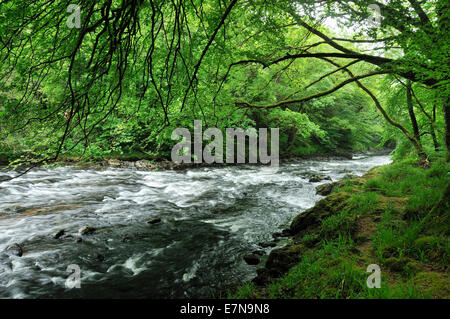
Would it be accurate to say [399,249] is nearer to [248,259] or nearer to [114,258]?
[248,259]

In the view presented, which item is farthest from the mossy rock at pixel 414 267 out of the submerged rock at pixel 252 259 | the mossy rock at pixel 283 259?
the submerged rock at pixel 252 259

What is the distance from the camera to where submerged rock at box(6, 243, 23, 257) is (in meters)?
4.75

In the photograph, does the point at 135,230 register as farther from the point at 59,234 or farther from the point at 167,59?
the point at 167,59

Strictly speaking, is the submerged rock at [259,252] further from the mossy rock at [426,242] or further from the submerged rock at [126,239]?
the submerged rock at [126,239]

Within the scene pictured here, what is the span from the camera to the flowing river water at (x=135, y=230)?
13.3 feet

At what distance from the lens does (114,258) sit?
189 inches

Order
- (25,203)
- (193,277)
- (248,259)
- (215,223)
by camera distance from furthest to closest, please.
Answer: (25,203)
(215,223)
(248,259)
(193,277)

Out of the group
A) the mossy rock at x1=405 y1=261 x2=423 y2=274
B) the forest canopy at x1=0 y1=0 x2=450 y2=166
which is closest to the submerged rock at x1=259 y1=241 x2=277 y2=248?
the mossy rock at x1=405 y1=261 x2=423 y2=274

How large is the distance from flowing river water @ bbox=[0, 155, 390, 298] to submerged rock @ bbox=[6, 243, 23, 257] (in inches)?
3.8

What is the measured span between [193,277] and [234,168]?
11173 mm

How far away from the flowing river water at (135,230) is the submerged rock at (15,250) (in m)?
0.10

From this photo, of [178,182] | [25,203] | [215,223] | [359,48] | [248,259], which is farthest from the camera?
[178,182]

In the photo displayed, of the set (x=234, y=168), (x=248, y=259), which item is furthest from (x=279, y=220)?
(x=234, y=168)

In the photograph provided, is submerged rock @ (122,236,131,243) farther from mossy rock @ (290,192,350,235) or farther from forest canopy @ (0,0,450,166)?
mossy rock @ (290,192,350,235)
